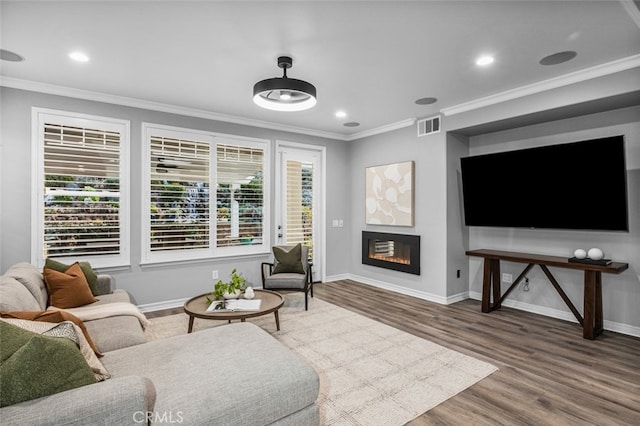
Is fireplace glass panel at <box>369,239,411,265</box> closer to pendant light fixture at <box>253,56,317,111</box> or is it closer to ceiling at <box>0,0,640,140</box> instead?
ceiling at <box>0,0,640,140</box>

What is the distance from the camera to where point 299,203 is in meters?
5.71

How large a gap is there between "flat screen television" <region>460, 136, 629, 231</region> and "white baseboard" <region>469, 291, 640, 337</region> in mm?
1106

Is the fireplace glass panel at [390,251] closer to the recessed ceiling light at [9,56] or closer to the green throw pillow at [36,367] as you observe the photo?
the green throw pillow at [36,367]

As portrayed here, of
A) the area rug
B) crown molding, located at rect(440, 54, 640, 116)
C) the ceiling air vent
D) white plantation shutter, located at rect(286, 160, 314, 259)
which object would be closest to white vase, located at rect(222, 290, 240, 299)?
the area rug

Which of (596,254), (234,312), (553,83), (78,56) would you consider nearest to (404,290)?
(596,254)

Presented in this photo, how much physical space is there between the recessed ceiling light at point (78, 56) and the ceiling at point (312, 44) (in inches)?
2.5

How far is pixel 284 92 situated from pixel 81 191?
2.71 meters

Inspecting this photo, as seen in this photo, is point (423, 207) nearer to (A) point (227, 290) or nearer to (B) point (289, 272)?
(B) point (289, 272)

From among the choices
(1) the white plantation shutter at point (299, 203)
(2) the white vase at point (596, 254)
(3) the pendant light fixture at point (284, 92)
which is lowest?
(2) the white vase at point (596, 254)

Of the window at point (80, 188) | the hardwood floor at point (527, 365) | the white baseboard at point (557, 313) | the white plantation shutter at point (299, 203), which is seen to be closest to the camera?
the hardwood floor at point (527, 365)

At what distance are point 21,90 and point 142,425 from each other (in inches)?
160

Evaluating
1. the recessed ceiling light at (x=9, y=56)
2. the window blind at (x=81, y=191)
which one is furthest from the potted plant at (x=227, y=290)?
the recessed ceiling light at (x=9, y=56)

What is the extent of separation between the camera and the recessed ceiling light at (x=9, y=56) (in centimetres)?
291

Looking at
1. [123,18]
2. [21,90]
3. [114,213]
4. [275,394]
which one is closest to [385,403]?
[275,394]
